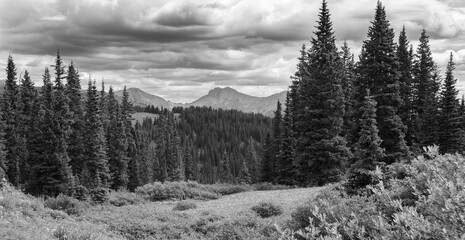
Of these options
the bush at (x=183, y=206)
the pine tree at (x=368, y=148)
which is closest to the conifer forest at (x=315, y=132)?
the pine tree at (x=368, y=148)

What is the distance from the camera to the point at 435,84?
50844mm

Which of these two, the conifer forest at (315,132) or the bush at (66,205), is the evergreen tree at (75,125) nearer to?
the conifer forest at (315,132)

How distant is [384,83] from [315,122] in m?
6.48

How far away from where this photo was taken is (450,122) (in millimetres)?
43000

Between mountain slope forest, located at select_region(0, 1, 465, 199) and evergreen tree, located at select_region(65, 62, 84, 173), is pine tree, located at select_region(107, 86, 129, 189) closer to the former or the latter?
mountain slope forest, located at select_region(0, 1, 465, 199)

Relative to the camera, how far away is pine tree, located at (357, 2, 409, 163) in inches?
1220

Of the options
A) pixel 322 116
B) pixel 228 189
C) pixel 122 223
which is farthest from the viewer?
pixel 322 116

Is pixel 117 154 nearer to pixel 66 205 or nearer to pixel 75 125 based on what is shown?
pixel 75 125

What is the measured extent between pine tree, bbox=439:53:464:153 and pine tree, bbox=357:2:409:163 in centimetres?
1428

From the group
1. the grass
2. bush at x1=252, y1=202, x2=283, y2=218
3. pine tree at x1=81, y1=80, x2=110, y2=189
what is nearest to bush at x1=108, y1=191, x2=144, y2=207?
the grass

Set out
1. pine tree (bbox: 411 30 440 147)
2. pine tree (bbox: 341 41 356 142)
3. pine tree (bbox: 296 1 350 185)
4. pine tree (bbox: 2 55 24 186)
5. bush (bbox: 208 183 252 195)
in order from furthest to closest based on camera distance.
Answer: pine tree (bbox: 2 55 24 186) → pine tree (bbox: 411 30 440 147) → pine tree (bbox: 341 41 356 142) → pine tree (bbox: 296 1 350 185) → bush (bbox: 208 183 252 195)

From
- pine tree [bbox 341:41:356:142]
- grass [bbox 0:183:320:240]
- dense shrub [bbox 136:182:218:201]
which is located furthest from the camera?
pine tree [bbox 341:41:356:142]

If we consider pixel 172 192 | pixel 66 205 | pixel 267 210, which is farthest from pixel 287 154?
pixel 66 205

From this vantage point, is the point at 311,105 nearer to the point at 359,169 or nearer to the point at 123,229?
the point at 359,169
